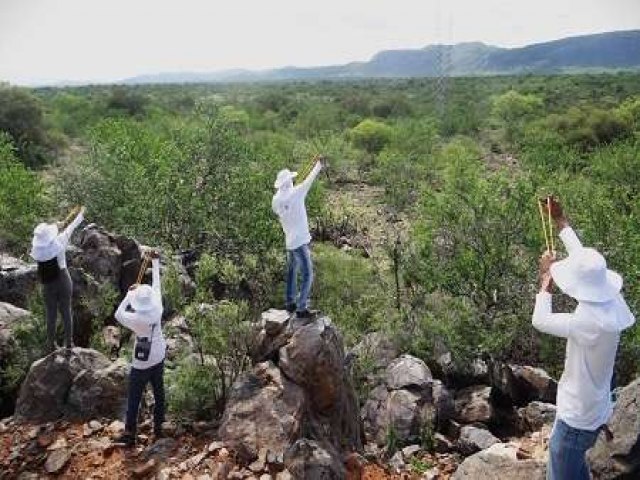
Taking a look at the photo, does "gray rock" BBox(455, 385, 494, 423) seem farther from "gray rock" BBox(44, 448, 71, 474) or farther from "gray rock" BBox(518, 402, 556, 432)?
"gray rock" BBox(44, 448, 71, 474)

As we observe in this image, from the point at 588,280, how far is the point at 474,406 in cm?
962

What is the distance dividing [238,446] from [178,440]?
1063 mm

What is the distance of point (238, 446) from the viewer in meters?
9.55

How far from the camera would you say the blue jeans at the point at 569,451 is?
6.25 meters

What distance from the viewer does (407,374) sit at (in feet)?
48.8

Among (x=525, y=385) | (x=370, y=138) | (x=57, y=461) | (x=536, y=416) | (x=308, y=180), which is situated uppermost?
(x=308, y=180)

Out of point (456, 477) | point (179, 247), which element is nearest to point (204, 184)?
point (179, 247)

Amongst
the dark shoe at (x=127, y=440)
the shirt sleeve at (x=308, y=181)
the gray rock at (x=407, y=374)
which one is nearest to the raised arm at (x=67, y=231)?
the dark shoe at (x=127, y=440)

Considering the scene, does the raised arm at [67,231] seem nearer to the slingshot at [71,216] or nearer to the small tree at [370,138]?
the slingshot at [71,216]

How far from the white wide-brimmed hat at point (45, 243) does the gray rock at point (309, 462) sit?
486 centimetres

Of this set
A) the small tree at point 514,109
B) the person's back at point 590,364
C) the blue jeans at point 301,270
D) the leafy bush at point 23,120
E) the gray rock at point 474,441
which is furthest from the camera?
the small tree at point 514,109

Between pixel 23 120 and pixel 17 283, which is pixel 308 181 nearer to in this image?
pixel 17 283

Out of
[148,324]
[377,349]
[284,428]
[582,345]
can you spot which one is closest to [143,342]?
[148,324]

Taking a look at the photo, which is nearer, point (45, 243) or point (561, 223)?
point (561, 223)
